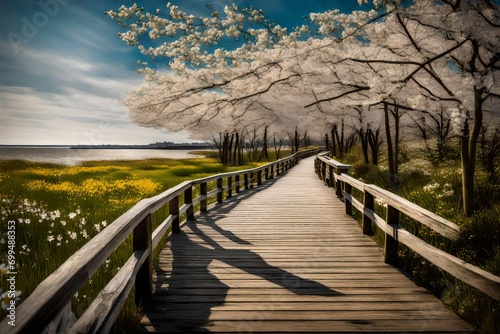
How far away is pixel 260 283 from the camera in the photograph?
380cm

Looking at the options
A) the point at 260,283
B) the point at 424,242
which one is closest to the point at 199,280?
the point at 260,283

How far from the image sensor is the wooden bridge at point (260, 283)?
2055 millimetres

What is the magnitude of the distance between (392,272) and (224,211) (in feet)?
16.9

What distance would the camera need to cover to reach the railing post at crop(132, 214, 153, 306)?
320 centimetres

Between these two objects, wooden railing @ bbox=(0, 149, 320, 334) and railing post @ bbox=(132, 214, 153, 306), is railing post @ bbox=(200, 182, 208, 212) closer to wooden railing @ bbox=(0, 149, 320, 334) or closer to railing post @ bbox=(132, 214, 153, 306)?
wooden railing @ bbox=(0, 149, 320, 334)

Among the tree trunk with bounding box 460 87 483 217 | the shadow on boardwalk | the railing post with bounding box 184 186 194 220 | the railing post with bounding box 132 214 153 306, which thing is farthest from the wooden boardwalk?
the tree trunk with bounding box 460 87 483 217

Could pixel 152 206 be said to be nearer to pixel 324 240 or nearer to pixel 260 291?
pixel 260 291

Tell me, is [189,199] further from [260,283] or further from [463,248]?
[463,248]

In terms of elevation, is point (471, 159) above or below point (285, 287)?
above

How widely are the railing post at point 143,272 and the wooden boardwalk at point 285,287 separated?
134 millimetres

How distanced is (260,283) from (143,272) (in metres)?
1.38

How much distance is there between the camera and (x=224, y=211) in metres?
8.55

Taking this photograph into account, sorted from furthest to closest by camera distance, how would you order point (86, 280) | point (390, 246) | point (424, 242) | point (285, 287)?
point (390, 246) → point (285, 287) → point (424, 242) → point (86, 280)

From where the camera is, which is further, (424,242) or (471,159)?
(471,159)
